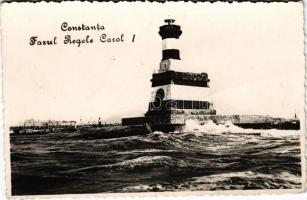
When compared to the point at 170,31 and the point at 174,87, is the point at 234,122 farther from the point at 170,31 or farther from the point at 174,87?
the point at 170,31

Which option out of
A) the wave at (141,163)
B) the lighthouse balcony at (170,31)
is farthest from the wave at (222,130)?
the lighthouse balcony at (170,31)

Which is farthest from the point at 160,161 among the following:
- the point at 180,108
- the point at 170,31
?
the point at 170,31

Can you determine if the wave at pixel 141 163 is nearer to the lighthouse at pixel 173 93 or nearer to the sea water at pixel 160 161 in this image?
the sea water at pixel 160 161

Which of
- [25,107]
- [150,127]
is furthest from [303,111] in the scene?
[25,107]

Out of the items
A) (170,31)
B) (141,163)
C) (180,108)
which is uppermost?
(170,31)

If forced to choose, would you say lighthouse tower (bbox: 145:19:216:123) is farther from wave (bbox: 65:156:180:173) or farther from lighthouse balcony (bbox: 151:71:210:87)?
wave (bbox: 65:156:180:173)

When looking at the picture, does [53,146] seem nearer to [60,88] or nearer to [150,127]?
[60,88]
